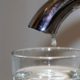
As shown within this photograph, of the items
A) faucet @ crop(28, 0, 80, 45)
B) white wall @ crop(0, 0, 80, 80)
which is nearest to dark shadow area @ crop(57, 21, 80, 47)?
white wall @ crop(0, 0, 80, 80)

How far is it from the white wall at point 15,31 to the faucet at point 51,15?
0.86 feet

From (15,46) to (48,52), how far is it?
212mm

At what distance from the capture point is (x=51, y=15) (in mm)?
336

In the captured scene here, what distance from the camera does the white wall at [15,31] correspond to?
645 mm

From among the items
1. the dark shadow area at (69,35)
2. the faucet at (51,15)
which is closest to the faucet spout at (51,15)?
the faucet at (51,15)

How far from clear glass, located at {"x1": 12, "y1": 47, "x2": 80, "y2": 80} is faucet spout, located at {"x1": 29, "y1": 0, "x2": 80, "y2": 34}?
7 cm

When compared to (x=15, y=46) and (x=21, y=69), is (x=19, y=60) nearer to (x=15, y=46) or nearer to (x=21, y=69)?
(x=21, y=69)

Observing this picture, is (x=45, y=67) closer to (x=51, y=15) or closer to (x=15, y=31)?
(x=51, y=15)

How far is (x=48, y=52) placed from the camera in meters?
0.51

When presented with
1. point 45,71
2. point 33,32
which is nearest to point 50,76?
point 45,71

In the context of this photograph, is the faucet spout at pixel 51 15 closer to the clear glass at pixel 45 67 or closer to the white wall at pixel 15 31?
the clear glass at pixel 45 67

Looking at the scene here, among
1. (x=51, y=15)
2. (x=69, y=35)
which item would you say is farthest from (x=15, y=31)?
(x=51, y=15)

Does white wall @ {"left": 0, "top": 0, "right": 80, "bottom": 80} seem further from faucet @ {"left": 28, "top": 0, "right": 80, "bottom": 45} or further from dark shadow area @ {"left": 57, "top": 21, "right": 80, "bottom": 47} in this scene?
faucet @ {"left": 28, "top": 0, "right": 80, "bottom": 45}

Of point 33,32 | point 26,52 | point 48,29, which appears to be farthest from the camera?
point 33,32
